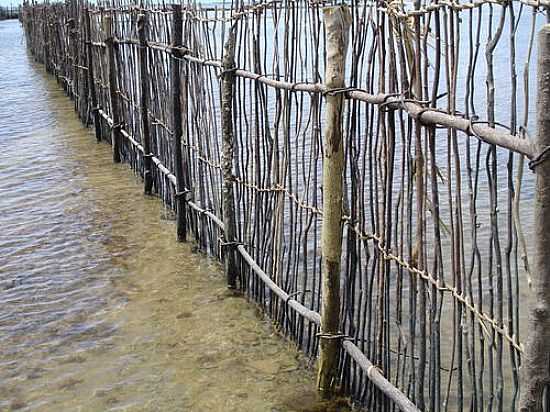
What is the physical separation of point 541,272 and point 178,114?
3.60 meters

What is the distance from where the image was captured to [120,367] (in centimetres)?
349

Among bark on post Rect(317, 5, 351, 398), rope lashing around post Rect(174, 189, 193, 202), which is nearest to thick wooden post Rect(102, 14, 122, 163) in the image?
rope lashing around post Rect(174, 189, 193, 202)

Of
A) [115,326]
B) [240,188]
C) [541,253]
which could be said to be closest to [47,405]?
[115,326]

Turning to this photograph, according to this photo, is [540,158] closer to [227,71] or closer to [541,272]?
[541,272]

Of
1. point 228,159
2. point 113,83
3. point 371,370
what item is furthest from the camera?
point 113,83

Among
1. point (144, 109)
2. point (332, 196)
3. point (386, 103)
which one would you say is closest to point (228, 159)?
point (332, 196)

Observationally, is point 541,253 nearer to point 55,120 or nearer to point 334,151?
point 334,151

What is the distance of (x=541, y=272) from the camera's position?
173 cm

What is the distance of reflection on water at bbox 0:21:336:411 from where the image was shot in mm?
3258

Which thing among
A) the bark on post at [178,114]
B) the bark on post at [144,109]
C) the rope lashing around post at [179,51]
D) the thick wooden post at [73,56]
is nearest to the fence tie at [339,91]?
the rope lashing around post at [179,51]

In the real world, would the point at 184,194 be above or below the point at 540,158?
below

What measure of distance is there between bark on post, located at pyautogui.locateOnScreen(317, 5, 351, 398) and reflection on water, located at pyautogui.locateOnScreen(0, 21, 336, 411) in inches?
11.1

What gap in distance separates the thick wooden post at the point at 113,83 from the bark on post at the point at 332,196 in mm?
4776

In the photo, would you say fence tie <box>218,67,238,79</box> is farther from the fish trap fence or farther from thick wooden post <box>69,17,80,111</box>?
thick wooden post <box>69,17,80,111</box>
